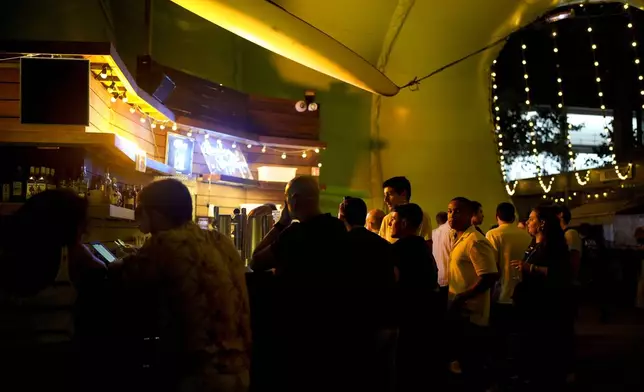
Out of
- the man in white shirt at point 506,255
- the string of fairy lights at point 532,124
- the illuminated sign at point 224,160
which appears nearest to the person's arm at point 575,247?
the man in white shirt at point 506,255

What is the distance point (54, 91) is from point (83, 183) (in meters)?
0.70

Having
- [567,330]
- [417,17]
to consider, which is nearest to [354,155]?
[417,17]

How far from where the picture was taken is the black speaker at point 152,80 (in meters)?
6.05

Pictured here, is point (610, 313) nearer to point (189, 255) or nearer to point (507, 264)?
point (507, 264)

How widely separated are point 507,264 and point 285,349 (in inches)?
133

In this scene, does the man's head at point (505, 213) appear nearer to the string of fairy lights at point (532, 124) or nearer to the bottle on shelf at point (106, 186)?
the bottle on shelf at point (106, 186)

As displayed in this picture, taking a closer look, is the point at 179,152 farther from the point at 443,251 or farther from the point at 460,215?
the point at 460,215

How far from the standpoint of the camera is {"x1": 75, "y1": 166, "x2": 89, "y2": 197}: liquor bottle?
4596mm

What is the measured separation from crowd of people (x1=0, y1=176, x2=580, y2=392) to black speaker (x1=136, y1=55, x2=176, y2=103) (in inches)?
114

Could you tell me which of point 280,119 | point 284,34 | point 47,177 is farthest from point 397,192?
point 280,119

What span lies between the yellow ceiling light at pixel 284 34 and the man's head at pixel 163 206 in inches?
116

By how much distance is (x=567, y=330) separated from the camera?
550cm

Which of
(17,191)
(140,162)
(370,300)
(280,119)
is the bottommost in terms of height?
(370,300)

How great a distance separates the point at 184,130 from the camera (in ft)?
23.3
